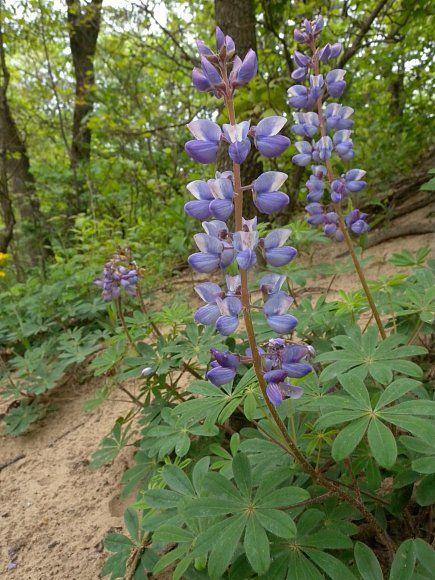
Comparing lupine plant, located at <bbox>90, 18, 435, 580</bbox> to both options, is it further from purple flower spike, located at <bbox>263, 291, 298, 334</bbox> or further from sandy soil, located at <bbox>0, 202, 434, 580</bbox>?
sandy soil, located at <bbox>0, 202, 434, 580</bbox>

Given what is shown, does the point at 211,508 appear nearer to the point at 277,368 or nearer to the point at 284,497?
the point at 284,497

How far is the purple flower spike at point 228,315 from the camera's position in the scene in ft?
3.99

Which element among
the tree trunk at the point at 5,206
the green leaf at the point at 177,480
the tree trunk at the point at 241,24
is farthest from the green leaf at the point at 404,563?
the tree trunk at the point at 5,206

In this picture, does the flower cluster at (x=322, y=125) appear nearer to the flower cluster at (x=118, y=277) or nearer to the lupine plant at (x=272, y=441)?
the lupine plant at (x=272, y=441)

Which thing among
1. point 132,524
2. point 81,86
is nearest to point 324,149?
point 132,524

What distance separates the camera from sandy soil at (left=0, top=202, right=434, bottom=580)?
1995 millimetres

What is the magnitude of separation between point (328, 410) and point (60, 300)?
3185 mm

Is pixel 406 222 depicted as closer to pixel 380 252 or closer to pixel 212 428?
pixel 380 252

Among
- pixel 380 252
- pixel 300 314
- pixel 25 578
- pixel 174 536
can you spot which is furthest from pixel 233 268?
pixel 380 252

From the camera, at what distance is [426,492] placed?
4.09 ft

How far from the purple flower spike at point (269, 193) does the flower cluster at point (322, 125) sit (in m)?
1.06

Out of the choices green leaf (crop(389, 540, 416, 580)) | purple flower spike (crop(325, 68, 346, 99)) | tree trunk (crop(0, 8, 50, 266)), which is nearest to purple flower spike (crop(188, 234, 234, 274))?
green leaf (crop(389, 540, 416, 580))

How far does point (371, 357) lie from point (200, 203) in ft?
A: 2.65

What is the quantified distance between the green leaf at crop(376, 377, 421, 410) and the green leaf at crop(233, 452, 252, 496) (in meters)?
0.41
